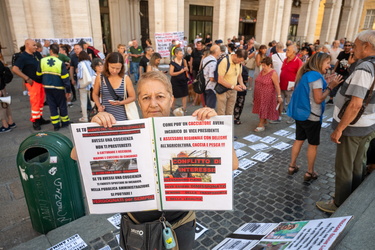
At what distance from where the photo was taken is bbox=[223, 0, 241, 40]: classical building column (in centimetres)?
1766

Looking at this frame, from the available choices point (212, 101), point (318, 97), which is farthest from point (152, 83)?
point (212, 101)

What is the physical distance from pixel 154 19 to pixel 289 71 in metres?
10.2

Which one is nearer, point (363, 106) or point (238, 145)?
point (363, 106)

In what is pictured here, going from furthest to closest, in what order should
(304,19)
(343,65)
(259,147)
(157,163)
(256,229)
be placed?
(304,19) < (343,65) < (259,147) < (256,229) < (157,163)

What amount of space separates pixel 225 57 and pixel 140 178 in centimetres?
443

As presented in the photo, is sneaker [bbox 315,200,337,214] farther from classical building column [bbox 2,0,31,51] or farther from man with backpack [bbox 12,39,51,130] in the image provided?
classical building column [bbox 2,0,31,51]

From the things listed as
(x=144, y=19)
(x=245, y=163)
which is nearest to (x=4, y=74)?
(x=245, y=163)

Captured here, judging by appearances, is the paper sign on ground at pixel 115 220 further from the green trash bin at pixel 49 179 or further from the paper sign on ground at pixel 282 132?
the paper sign on ground at pixel 282 132

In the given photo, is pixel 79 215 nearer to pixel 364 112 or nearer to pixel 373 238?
pixel 373 238

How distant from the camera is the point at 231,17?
17.9 m

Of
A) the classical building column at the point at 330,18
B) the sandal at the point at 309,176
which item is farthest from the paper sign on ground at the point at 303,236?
the classical building column at the point at 330,18

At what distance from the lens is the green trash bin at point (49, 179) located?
2.69 meters

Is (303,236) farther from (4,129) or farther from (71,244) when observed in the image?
(4,129)

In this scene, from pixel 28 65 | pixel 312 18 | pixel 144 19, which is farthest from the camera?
pixel 312 18
